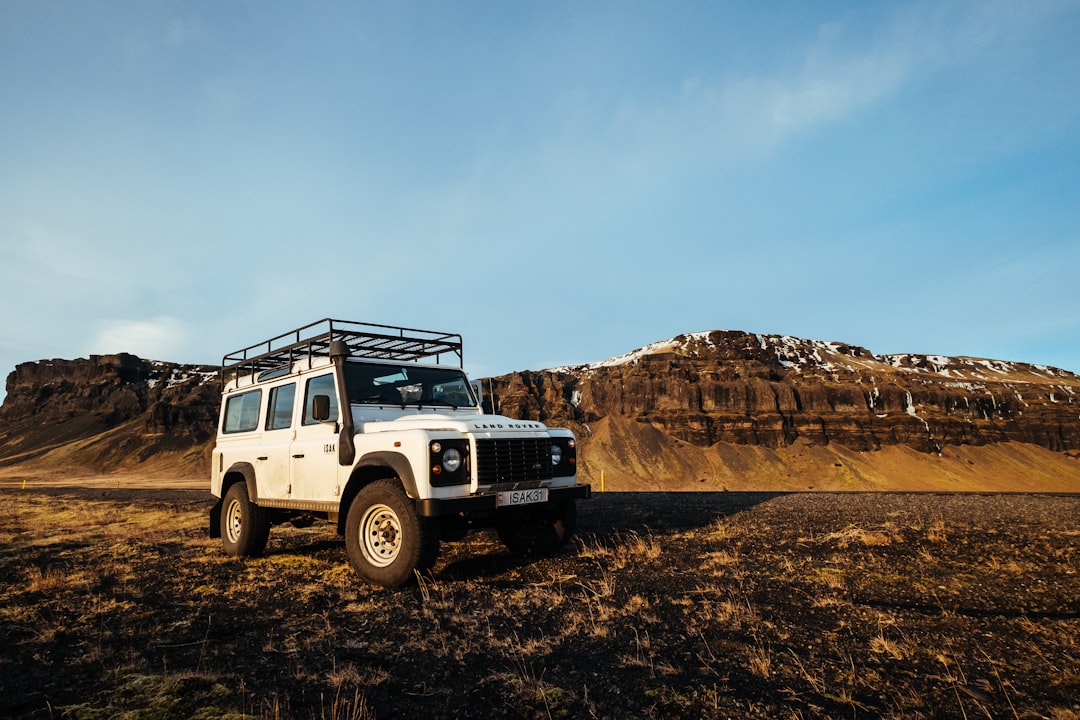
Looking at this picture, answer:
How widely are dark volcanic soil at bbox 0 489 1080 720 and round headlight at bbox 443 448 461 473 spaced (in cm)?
120

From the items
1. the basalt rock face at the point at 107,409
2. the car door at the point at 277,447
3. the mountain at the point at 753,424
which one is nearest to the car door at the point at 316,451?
the car door at the point at 277,447

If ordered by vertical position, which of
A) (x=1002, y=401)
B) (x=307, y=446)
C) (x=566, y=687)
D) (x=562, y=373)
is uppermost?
(x=562, y=373)

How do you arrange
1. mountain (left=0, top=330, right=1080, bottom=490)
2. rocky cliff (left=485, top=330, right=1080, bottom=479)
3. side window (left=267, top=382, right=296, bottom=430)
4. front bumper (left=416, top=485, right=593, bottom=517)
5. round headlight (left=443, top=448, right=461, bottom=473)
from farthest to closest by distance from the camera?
rocky cliff (left=485, top=330, right=1080, bottom=479) < mountain (left=0, top=330, right=1080, bottom=490) < side window (left=267, top=382, right=296, bottom=430) < round headlight (left=443, top=448, right=461, bottom=473) < front bumper (left=416, top=485, right=593, bottom=517)

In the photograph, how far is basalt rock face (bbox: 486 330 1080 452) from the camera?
63594mm

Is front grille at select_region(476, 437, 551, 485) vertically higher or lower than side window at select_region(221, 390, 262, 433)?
lower

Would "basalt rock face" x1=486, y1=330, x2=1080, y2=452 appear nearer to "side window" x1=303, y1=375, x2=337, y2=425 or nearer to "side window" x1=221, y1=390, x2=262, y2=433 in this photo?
"side window" x1=221, y1=390, x2=262, y2=433

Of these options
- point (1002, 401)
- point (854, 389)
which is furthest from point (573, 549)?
point (1002, 401)

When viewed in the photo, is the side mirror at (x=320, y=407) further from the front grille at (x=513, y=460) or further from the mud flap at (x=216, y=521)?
the mud flap at (x=216, y=521)

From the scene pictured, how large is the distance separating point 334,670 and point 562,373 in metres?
70.0

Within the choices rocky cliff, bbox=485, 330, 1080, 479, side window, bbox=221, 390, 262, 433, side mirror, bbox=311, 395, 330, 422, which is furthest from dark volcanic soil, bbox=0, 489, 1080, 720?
rocky cliff, bbox=485, 330, 1080, 479

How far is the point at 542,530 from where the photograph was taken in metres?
7.61

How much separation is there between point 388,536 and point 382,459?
864 millimetres

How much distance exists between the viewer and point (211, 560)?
Answer: 8188mm

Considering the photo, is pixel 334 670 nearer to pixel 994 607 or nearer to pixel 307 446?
pixel 307 446
